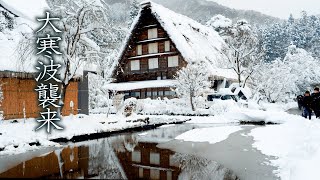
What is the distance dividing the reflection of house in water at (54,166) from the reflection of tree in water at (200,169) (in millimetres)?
2317

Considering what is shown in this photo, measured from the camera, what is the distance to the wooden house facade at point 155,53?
3572 cm

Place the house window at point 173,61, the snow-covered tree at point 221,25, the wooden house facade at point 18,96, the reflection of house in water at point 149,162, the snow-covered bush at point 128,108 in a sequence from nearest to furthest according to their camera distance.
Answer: the reflection of house in water at point 149,162, the wooden house facade at point 18,96, the snow-covered bush at point 128,108, the house window at point 173,61, the snow-covered tree at point 221,25

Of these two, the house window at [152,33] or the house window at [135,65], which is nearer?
the house window at [152,33]

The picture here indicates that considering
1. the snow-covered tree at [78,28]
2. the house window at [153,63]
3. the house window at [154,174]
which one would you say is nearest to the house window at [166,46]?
the house window at [153,63]

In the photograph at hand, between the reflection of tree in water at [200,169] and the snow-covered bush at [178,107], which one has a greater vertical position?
the snow-covered bush at [178,107]

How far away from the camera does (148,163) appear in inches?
331

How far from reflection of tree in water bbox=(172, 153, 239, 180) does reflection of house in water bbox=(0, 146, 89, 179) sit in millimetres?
2317

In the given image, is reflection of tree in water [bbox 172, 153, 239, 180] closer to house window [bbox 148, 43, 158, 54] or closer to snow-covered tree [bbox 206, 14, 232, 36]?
house window [bbox 148, 43, 158, 54]

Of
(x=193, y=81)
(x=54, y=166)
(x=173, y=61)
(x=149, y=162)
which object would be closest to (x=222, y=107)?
(x=193, y=81)

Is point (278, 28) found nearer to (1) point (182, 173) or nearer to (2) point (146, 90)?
(2) point (146, 90)

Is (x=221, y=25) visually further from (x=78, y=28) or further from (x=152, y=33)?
(x=78, y=28)

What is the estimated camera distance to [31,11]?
1888 centimetres

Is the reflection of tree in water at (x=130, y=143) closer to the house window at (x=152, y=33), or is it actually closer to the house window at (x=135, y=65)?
the house window at (x=152, y=33)

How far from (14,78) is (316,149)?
14.2m
